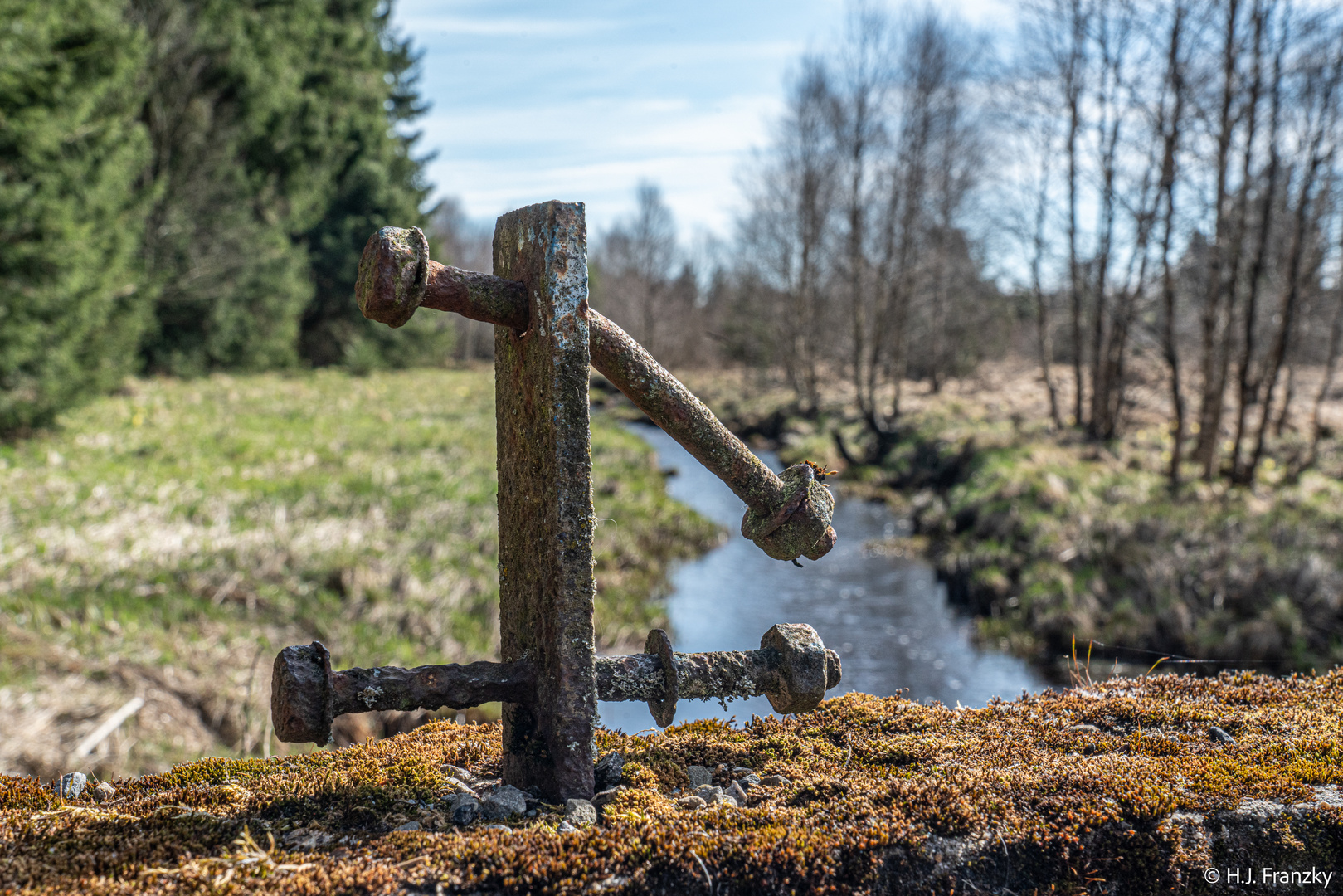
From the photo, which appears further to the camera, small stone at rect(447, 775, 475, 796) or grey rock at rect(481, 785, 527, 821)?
small stone at rect(447, 775, 475, 796)

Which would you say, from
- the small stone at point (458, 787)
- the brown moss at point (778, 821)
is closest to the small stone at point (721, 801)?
the brown moss at point (778, 821)

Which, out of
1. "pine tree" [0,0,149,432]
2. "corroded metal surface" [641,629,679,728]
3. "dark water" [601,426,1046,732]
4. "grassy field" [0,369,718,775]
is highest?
"pine tree" [0,0,149,432]

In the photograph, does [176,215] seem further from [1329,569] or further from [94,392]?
[1329,569]

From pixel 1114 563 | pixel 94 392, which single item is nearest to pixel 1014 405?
pixel 1114 563

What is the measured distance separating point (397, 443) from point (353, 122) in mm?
23741

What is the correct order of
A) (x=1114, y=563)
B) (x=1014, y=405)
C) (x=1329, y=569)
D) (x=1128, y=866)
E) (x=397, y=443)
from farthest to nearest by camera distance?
(x=1014, y=405), (x=397, y=443), (x=1114, y=563), (x=1329, y=569), (x=1128, y=866)

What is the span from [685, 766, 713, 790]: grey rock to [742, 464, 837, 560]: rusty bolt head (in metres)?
0.58

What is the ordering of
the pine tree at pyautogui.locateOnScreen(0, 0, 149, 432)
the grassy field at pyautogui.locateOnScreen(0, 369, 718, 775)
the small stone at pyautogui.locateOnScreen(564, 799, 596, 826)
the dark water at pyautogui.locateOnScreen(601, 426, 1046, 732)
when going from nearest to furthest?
the small stone at pyautogui.locateOnScreen(564, 799, 596, 826) → the grassy field at pyautogui.locateOnScreen(0, 369, 718, 775) → the dark water at pyautogui.locateOnScreen(601, 426, 1046, 732) → the pine tree at pyautogui.locateOnScreen(0, 0, 149, 432)

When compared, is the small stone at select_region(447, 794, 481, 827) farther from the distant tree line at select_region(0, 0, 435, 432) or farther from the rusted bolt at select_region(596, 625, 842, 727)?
A: the distant tree line at select_region(0, 0, 435, 432)

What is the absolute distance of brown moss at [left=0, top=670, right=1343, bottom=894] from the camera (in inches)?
59.6

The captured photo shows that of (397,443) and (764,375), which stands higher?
(764,375)

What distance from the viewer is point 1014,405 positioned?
29.8m

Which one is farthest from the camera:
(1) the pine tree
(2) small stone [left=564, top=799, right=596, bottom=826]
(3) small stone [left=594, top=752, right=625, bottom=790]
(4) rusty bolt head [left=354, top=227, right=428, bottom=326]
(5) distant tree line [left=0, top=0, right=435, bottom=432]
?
(5) distant tree line [left=0, top=0, right=435, bottom=432]

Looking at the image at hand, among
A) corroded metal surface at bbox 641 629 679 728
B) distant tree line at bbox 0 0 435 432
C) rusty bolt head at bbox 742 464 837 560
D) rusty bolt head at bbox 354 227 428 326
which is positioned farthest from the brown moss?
distant tree line at bbox 0 0 435 432
